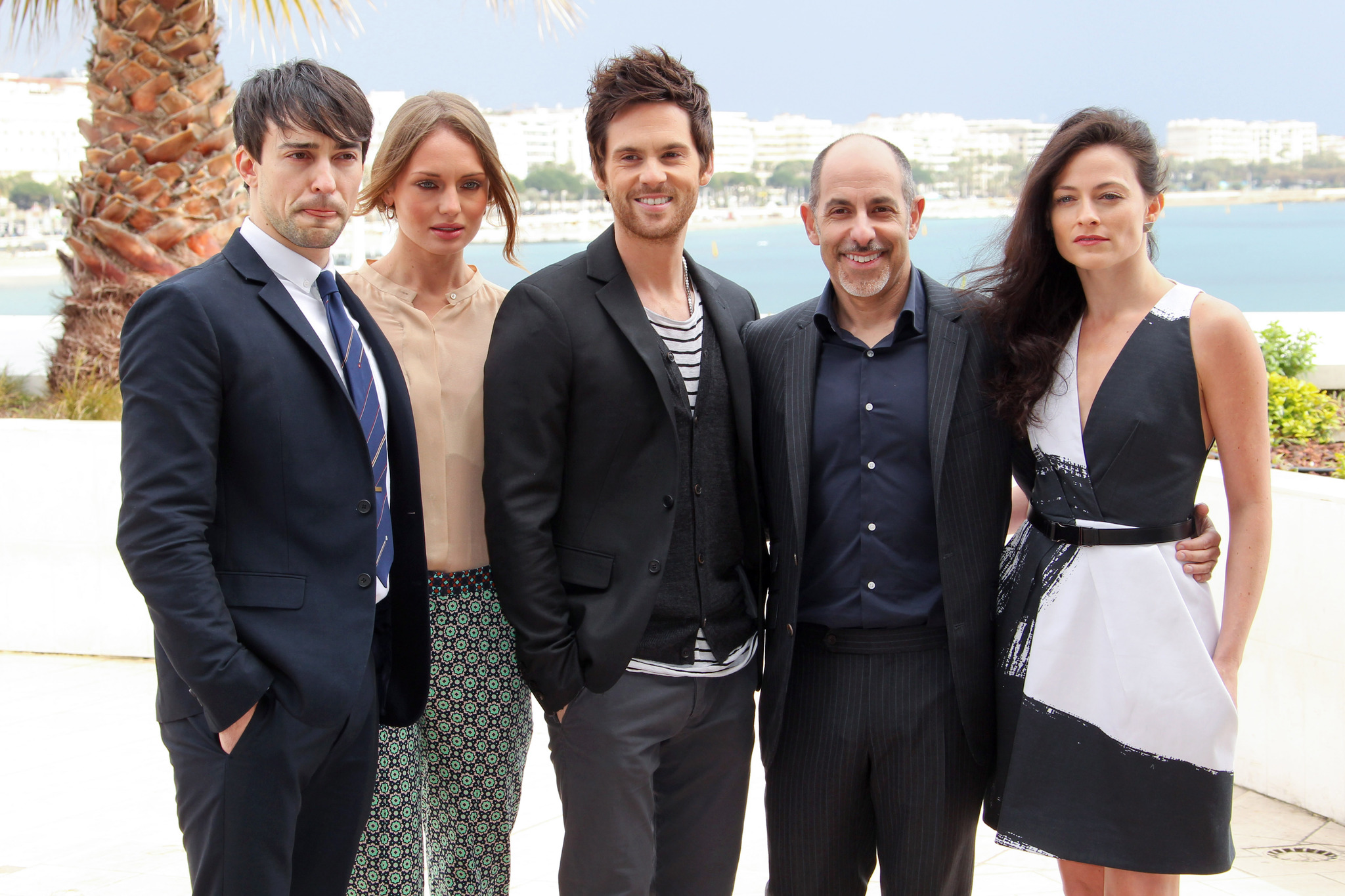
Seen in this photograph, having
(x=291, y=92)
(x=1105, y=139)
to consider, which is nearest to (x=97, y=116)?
(x=291, y=92)

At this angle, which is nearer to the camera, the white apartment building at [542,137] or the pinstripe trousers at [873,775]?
the pinstripe trousers at [873,775]

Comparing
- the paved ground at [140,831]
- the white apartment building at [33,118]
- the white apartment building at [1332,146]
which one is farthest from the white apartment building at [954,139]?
the paved ground at [140,831]

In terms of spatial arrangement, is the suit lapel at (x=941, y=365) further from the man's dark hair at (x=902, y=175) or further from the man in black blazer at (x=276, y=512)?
the man in black blazer at (x=276, y=512)

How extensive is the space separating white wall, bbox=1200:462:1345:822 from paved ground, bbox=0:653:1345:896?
12 cm

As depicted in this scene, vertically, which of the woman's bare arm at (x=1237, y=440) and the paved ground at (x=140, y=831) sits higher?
the woman's bare arm at (x=1237, y=440)

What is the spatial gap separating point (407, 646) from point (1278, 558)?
109 inches

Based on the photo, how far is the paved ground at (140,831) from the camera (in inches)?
122

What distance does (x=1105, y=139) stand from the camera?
226 cm

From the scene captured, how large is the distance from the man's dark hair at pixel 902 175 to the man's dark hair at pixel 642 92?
0.83 ft

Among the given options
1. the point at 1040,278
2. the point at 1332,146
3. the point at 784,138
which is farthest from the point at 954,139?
the point at 1040,278

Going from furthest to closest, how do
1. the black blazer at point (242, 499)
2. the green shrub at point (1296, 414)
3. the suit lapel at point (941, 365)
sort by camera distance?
the green shrub at point (1296, 414), the suit lapel at point (941, 365), the black blazer at point (242, 499)

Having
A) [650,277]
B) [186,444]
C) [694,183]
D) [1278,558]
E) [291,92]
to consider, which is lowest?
[1278,558]

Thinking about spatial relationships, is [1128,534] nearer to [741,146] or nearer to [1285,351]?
[1285,351]

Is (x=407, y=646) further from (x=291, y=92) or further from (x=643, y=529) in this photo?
(x=291, y=92)
